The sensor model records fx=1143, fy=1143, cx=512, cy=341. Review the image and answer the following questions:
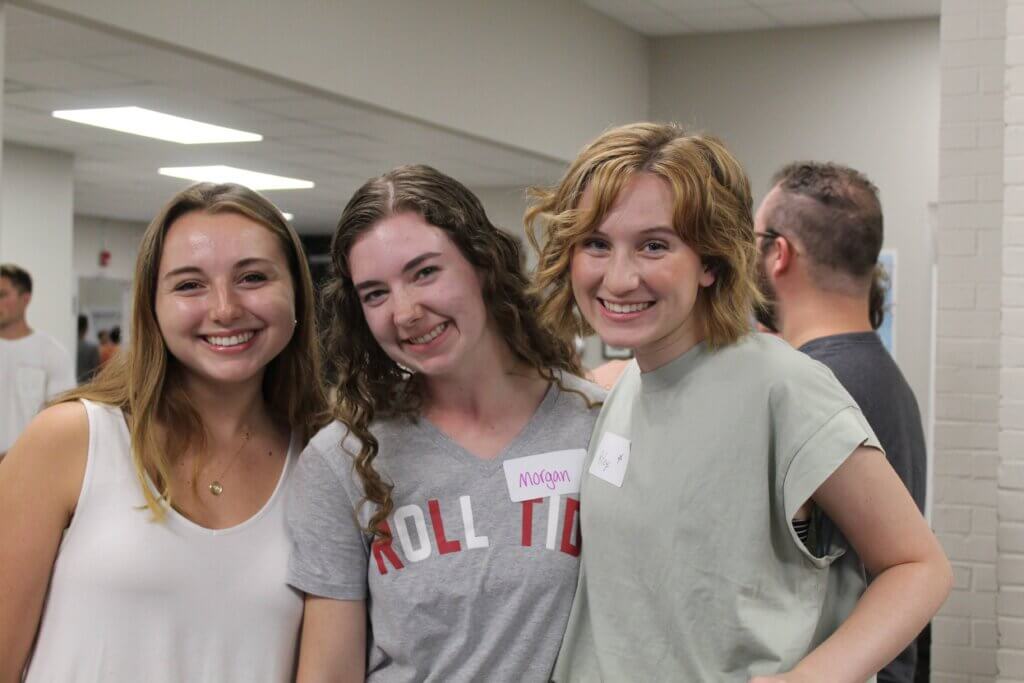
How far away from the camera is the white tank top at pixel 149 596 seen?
5.51 feet

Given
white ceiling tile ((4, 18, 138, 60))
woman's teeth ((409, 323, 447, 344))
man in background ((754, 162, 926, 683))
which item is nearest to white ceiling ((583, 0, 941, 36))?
white ceiling tile ((4, 18, 138, 60))

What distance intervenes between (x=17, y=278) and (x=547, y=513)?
18.0ft

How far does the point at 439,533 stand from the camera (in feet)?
5.44

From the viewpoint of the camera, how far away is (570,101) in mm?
7816

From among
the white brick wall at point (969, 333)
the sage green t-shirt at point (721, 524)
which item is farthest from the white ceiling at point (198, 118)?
the sage green t-shirt at point (721, 524)

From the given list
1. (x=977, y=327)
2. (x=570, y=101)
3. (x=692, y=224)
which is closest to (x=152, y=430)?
(x=692, y=224)

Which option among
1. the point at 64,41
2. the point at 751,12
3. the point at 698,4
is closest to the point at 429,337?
the point at 64,41

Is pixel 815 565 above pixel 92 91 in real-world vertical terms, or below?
below

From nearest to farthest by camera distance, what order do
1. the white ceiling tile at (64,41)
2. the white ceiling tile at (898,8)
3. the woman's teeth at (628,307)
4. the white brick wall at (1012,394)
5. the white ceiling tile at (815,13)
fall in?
the woman's teeth at (628,307) < the white brick wall at (1012,394) < the white ceiling tile at (64,41) < the white ceiling tile at (898,8) < the white ceiling tile at (815,13)

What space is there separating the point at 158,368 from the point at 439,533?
1.70 ft

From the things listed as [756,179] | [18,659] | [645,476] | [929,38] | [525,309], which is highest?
[929,38]

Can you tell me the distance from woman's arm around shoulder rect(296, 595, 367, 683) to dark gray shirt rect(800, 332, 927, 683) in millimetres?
1085

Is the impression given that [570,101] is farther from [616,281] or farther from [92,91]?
[616,281]

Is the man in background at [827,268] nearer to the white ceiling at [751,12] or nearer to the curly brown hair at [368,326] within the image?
the curly brown hair at [368,326]
